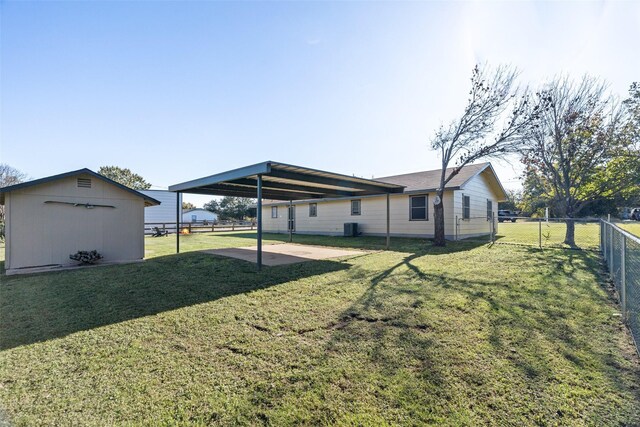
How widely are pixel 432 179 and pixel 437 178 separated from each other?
9.4 inches

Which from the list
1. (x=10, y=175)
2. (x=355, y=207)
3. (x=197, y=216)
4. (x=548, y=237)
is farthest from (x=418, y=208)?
(x=10, y=175)

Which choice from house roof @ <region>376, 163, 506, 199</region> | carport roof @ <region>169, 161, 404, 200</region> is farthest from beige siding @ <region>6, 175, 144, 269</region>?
house roof @ <region>376, 163, 506, 199</region>

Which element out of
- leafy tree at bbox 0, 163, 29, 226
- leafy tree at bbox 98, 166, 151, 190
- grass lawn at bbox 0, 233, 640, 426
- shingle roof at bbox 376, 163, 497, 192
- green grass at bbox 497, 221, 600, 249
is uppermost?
leafy tree at bbox 98, 166, 151, 190

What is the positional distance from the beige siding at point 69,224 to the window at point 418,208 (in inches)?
455

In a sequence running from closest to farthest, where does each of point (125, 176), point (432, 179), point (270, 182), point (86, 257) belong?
1. point (86, 257)
2. point (270, 182)
3. point (432, 179)
4. point (125, 176)

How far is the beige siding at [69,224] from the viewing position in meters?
7.18

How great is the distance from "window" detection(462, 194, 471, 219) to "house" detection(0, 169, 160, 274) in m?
13.7

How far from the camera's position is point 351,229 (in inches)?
627

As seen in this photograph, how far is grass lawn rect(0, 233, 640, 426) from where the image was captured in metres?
2.02

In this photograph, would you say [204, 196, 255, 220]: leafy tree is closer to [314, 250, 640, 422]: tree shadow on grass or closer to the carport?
the carport

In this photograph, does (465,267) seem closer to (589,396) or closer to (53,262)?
(589,396)

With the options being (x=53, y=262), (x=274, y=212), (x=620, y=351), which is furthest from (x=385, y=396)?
(x=274, y=212)

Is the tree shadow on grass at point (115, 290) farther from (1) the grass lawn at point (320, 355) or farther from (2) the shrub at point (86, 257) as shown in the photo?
(2) the shrub at point (86, 257)

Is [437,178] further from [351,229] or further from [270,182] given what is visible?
[270,182]
